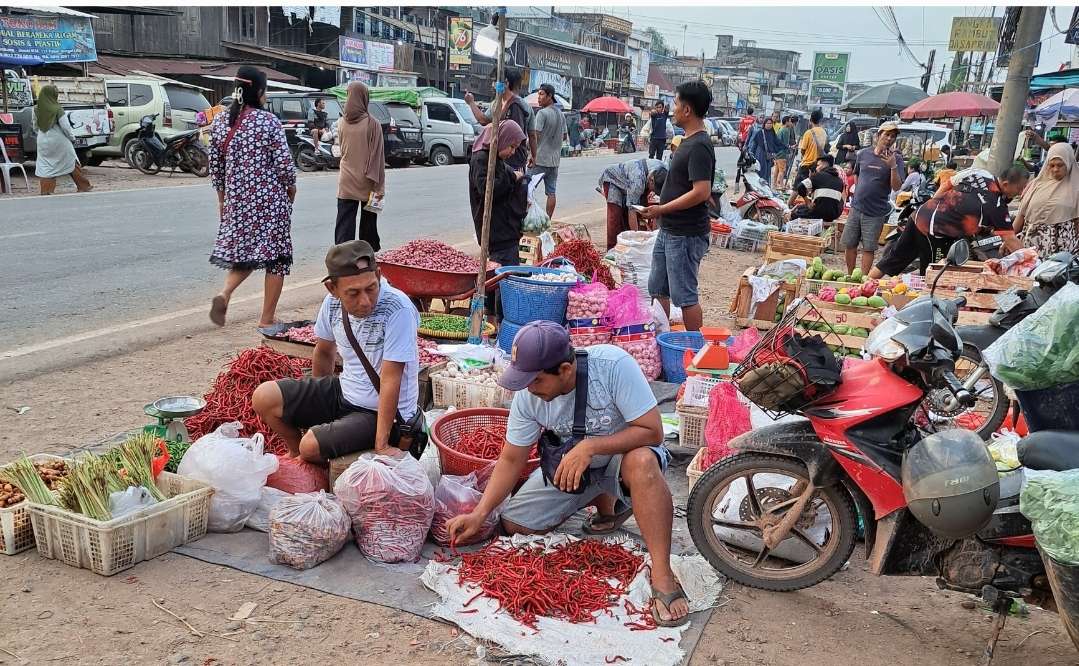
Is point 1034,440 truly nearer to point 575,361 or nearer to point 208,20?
point 575,361

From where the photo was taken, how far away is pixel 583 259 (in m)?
7.47

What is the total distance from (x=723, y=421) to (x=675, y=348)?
1.70 m

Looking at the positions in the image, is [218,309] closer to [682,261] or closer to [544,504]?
[682,261]

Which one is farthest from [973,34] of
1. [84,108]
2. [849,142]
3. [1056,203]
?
[84,108]

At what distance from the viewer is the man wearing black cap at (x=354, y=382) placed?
386 centimetres

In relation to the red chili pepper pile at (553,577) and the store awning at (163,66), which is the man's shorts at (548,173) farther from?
the store awning at (163,66)

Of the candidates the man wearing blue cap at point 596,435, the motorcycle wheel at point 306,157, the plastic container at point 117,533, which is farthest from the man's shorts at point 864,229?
the motorcycle wheel at point 306,157

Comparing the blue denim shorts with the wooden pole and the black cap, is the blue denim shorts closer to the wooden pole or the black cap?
the wooden pole

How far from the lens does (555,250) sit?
7.64m

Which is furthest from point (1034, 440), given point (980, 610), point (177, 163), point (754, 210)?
point (177, 163)

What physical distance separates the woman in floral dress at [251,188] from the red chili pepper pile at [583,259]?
2.43 m

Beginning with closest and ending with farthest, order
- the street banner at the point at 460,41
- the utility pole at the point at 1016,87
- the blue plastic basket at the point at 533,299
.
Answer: the blue plastic basket at the point at 533,299 → the utility pole at the point at 1016,87 → the street banner at the point at 460,41

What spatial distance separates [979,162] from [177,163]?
16041 mm

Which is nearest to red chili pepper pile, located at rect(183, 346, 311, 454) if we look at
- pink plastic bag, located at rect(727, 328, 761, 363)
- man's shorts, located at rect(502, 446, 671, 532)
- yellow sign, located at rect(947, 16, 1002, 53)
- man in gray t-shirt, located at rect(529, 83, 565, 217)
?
man's shorts, located at rect(502, 446, 671, 532)
